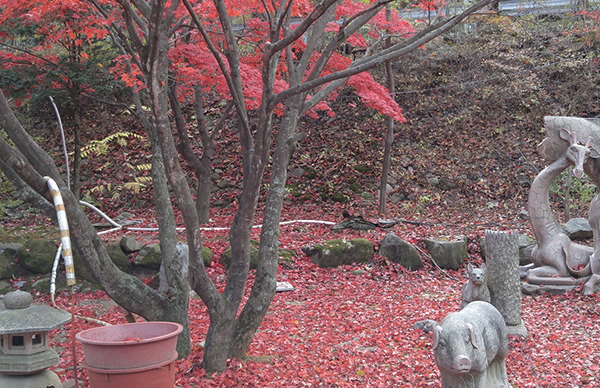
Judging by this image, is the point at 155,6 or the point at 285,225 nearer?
the point at 155,6

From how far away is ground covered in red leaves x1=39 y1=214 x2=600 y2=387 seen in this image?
17.0ft

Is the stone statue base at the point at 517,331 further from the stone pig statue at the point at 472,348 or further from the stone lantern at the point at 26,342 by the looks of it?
the stone lantern at the point at 26,342

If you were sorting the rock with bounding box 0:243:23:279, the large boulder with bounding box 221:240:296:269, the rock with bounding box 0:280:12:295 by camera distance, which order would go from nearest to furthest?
1. the rock with bounding box 0:280:12:295
2. the rock with bounding box 0:243:23:279
3. the large boulder with bounding box 221:240:296:269

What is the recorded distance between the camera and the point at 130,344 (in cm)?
380

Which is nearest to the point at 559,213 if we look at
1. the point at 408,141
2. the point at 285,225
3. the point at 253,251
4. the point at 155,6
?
the point at 408,141

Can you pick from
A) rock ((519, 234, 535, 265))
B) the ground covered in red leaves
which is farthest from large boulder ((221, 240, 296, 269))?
rock ((519, 234, 535, 265))

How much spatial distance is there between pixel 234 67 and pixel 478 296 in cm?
363

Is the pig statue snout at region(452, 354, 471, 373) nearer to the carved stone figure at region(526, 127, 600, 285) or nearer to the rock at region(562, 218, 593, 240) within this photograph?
the carved stone figure at region(526, 127, 600, 285)

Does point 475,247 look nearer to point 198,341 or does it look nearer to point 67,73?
point 198,341

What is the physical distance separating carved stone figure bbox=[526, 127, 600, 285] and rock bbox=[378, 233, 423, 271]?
2.07 metres

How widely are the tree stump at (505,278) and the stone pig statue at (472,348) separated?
1.69 metres

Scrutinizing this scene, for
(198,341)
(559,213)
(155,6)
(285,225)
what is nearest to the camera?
(155,6)

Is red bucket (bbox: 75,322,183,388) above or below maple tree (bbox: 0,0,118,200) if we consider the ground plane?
below

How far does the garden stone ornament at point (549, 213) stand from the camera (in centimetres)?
821
